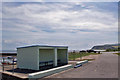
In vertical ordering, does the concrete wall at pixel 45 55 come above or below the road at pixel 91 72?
above

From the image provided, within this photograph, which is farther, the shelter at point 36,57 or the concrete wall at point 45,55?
the concrete wall at point 45,55

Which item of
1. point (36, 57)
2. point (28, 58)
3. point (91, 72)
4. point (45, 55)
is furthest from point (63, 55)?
point (91, 72)

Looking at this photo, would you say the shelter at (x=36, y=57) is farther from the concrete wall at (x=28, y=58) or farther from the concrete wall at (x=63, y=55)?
the concrete wall at (x=63, y=55)

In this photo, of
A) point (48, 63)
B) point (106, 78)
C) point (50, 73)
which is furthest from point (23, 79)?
point (48, 63)

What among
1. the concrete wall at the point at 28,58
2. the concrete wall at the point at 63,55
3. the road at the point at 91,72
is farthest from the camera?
the concrete wall at the point at 63,55

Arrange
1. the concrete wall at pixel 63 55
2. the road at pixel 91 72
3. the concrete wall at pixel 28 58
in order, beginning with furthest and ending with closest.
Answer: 1. the concrete wall at pixel 63 55
2. the concrete wall at pixel 28 58
3. the road at pixel 91 72

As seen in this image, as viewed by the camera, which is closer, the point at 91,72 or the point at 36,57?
the point at 91,72

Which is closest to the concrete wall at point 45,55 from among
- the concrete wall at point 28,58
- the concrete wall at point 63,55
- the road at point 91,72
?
the concrete wall at point 28,58

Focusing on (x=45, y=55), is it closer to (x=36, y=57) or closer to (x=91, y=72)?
(x=36, y=57)

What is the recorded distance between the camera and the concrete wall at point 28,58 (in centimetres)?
1467

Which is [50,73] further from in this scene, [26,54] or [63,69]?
[26,54]

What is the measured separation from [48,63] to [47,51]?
1623 mm

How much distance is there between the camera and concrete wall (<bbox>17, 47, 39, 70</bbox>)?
48.1 ft

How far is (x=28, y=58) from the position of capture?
15625 millimetres
